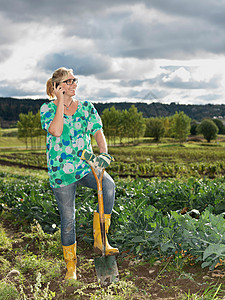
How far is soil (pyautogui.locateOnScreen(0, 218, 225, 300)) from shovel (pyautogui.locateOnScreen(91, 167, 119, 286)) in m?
0.08

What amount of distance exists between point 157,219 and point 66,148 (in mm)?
1224

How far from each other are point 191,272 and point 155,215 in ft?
2.69

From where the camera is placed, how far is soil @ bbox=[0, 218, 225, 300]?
2490 mm

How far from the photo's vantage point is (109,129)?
45219mm

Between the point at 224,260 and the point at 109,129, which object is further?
the point at 109,129

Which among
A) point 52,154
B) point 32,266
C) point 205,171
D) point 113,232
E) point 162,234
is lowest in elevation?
point 205,171

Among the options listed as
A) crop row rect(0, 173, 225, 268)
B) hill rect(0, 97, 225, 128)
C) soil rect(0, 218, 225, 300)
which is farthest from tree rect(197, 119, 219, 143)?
hill rect(0, 97, 225, 128)

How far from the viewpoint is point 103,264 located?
3033 millimetres

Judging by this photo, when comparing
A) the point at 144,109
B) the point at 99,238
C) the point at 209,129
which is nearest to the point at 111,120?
the point at 209,129

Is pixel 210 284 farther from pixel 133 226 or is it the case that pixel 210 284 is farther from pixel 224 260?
pixel 133 226

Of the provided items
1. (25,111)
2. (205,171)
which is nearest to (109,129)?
(205,171)

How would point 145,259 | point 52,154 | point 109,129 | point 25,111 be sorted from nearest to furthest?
1. point 52,154
2. point 145,259
3. point 109,129
4. point 25,111

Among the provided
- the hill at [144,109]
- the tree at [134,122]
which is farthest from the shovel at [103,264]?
the hill at [144,109]

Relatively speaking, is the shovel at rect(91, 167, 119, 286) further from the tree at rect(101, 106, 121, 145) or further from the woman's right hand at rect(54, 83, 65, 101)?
the tree at rect(101, 106, 121, 145)
